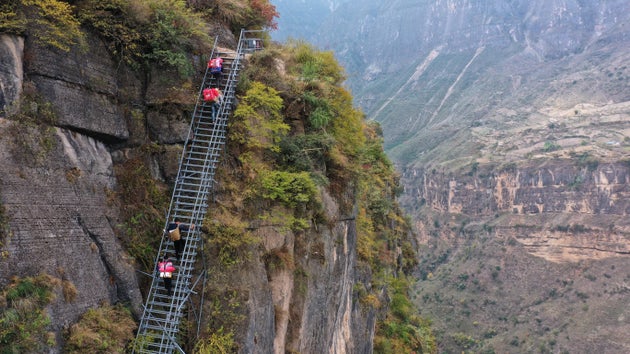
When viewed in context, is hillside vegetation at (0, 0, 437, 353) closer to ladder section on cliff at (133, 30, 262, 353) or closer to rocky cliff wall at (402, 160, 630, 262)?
ladder section on cliff at (133, 30, 262, 353)

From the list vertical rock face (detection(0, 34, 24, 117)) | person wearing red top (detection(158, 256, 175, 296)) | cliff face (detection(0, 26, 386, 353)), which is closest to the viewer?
cliff face (detection(0, 26, 386, 353))

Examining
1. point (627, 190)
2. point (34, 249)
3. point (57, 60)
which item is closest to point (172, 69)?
point (57, 60)

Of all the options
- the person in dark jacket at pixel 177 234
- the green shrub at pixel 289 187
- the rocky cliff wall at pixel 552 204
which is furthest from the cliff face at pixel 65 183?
the rocky cliff wall at pixel 552 204

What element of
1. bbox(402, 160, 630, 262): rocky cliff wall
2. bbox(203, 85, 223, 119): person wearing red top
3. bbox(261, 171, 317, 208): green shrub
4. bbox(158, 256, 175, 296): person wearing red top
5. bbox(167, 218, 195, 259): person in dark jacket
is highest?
bbox(402, 160, 630, 262): rocky cliff wall

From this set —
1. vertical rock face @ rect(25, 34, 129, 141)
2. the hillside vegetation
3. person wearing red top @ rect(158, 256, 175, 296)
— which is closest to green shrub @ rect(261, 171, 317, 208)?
the hillside vegetation

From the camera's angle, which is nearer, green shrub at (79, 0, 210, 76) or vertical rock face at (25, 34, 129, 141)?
vertical rock face at (25, 34, 129, 141)

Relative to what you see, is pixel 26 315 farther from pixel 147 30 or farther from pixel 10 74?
pixel 147 30

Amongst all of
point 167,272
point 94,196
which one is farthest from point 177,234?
point 94,196
